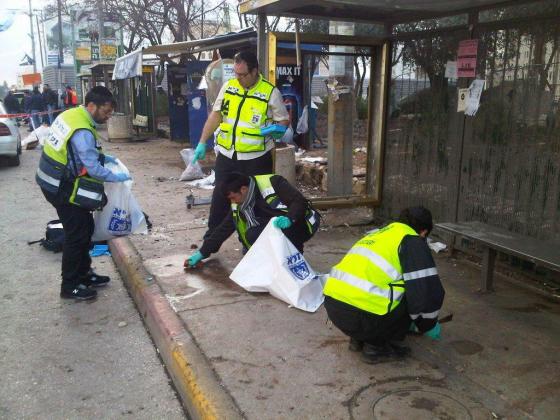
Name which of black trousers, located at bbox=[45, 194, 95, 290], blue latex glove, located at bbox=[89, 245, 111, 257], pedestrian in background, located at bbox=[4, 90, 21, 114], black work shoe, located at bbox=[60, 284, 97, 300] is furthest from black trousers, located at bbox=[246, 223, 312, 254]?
pedestrian in background, located at bbox=[4, 90, 21, 114]

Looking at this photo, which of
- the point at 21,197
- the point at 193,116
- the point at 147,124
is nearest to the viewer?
the point at 21,197

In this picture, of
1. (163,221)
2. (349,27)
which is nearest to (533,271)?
(349,27)

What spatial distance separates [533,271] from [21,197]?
7441 mm

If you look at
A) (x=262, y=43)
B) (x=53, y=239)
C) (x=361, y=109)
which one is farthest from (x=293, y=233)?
(x=361, y=109)

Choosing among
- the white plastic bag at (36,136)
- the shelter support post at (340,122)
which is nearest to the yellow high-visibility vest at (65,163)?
the shelter support post at (340,122)

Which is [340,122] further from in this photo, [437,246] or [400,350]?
[400,350]

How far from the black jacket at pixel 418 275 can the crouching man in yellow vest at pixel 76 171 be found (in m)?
2.43

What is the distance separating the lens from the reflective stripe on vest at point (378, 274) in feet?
8.92

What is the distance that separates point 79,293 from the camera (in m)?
4.36

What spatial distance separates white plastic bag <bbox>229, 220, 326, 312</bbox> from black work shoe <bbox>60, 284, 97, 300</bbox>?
1348mm

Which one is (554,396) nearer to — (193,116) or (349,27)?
(349,27)

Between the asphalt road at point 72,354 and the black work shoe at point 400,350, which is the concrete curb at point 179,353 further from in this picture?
the black work shoe at point 400,350

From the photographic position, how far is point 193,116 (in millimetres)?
11812

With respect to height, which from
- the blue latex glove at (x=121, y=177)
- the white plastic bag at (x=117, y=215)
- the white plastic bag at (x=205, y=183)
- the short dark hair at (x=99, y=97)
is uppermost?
the short dark hair at (x=99, y=97)
